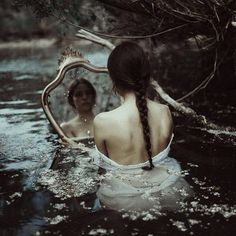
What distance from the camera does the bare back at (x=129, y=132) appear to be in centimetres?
386

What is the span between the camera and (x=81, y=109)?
21.4 feet

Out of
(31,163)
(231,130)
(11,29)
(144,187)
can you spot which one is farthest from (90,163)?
(11,29)

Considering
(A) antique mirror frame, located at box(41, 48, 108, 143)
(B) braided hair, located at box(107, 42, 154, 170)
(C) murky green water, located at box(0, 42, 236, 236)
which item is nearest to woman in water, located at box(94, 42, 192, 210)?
(B) braided hair, located at box(107, 42, 154, 170)

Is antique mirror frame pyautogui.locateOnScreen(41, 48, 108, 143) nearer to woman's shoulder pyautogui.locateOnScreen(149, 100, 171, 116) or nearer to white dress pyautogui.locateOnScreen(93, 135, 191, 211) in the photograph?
white dress pyautogui.locateOnScreen(93, 135, 191, 211)

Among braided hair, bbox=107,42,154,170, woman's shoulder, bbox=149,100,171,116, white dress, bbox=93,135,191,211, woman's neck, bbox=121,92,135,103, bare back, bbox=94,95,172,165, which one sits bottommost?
white dress, bbox=93,135,191,211

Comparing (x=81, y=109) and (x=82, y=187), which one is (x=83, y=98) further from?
(x=82, y=187)

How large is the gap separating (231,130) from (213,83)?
3.17 meters

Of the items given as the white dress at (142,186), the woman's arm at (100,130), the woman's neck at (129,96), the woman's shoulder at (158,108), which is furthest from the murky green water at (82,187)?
Answer: the woman's neck at (129,96)

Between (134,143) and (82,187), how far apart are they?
2.71 feet

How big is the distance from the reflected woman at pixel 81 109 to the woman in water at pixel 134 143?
2.23 meters

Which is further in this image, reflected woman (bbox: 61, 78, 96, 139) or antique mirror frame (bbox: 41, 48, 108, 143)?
reflected woman (bbox: 61, 78, 96, 139)

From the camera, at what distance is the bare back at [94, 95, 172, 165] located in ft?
12.7

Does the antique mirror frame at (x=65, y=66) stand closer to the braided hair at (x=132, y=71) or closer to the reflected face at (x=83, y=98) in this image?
the reflected face at (x=83, y=98)

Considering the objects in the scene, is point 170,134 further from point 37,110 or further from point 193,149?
point 37,110
